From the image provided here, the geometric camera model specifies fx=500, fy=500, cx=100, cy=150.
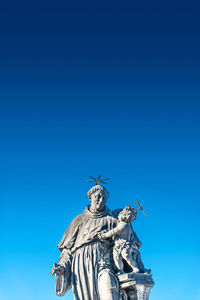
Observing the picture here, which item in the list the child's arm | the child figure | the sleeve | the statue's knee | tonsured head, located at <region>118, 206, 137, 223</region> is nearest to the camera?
the statue's knee

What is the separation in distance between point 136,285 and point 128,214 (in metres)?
2.26

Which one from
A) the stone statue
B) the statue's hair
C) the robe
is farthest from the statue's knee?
the statue's hair

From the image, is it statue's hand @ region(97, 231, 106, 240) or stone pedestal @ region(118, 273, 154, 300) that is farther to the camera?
statue's hand @ region(97, 231, 106, 240)

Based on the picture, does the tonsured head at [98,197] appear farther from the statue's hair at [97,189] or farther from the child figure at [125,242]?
the child figure at [125,242]

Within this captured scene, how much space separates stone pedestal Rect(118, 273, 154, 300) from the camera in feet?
48.2

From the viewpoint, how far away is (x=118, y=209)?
56.0 ft

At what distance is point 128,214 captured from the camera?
15.8m

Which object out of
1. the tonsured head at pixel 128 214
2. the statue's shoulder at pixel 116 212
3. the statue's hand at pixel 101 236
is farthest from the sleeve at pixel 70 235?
the tonsured head at pixel 128 214

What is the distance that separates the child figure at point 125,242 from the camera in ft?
50.4

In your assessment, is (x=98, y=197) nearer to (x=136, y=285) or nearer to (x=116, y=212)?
(x=116, y=212)

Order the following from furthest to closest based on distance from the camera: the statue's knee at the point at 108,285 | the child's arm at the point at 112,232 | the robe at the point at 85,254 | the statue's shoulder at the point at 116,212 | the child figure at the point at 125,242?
the statue's shoulder at the point at 116,212 < the child's arm at the point at 112,232 < the child figure at the point at 125,242 < the robe at the point at 85,254 < the statue's knee at the point at 108,285

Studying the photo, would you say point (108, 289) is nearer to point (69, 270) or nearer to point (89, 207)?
point (69, 270)

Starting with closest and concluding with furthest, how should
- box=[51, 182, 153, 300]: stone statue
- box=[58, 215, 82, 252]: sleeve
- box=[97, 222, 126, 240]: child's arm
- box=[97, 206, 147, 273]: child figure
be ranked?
box=[51, 182, 153, 300]: stone statue, box=[97, 206, 147, 273]: child figure, box=[97, 222, 126, 240]: child's arm, box=[58, 215, 82, 252]: sleeve

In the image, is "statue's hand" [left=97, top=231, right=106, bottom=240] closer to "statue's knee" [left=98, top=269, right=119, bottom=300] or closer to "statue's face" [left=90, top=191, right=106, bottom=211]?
"statue's face" [left=90, top=191, right=106, bottom=211]
